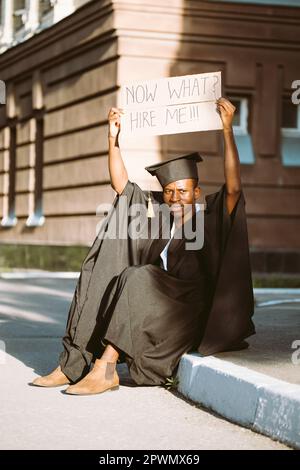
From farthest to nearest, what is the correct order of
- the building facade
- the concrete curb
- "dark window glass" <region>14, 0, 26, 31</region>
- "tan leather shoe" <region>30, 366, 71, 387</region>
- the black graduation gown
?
"dark window glass" <region>14, 0, 26, 31</region> < the building facade < "tan leather shoe" <region>30, 366, 71, 387</region> < the black graduation gown < the concrete curb

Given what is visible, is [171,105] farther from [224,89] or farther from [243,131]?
[243,131]

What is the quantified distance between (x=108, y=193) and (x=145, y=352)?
40.0 ft

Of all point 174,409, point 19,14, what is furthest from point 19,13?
point 174,409

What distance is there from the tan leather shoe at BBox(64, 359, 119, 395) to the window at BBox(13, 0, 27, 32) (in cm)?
1910

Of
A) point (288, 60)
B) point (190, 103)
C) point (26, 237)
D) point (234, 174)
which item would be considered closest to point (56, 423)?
point (234, 174)

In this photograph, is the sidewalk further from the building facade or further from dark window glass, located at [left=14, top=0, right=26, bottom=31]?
dark window glass, located at [left=14, top=0, right=26, bottom=31]

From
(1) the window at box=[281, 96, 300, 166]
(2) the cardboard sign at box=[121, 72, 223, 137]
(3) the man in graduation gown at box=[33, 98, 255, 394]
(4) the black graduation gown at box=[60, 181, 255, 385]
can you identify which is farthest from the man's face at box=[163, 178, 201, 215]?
(1) the window at box=[281, 96, 300, 166]

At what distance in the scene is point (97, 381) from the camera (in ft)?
21.6

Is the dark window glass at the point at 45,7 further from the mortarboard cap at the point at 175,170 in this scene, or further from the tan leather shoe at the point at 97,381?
the tan leather shoe at the point at 97,381

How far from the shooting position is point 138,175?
1830 cm

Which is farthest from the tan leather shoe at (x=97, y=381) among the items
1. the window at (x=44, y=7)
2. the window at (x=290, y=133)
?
the window at (x=44, y=7)

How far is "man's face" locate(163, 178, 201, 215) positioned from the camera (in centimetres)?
699

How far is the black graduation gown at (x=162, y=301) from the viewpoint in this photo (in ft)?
21.9
